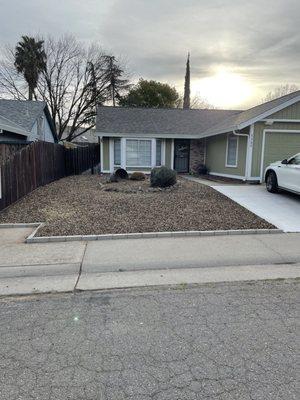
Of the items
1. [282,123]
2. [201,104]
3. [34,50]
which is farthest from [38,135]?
[201,104]

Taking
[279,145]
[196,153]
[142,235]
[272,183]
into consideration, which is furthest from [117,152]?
[142,235]

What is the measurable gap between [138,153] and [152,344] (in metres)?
16.7

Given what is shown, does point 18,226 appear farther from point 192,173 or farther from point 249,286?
point 192,173

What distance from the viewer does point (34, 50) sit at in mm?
30328

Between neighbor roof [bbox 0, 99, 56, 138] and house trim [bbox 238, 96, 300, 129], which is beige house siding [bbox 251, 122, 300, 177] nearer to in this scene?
house trim [bbox 238, 96, 300, 129]

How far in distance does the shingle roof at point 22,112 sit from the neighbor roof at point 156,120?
3950mm

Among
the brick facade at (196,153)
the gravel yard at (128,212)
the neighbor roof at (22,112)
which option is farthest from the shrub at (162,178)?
the neighbor roof at (22,112)

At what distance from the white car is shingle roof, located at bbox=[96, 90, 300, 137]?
→ 19.0 feet

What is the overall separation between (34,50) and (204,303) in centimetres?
3253

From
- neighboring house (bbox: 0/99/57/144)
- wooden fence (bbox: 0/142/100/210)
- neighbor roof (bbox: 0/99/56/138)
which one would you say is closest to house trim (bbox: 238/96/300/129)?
wooden fence (bbox: 0/142/100/210)

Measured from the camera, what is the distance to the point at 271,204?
9797 millimetres

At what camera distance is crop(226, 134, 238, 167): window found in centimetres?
1594

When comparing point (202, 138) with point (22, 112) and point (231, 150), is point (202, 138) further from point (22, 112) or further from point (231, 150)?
point (22, 112)

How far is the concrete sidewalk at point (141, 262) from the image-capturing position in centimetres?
474
